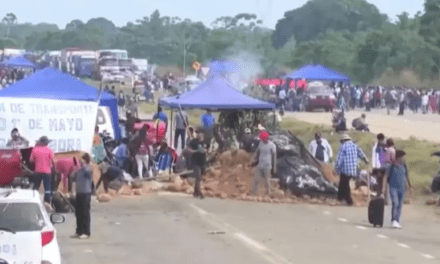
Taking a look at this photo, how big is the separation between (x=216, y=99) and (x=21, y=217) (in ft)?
67.1

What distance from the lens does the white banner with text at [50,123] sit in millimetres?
28859

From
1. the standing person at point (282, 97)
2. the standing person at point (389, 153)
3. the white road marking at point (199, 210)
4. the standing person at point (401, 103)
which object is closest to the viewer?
the white road marking at point (199, 210)

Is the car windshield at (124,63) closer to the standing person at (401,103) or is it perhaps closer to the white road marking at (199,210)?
the standing person at (401,103)

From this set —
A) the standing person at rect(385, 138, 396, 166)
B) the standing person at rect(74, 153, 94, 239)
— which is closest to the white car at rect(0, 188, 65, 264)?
the standing person at rect(74, 153, 94, 239)

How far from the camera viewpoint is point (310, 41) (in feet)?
407

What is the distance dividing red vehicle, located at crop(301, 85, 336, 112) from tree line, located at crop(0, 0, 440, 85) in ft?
56.1

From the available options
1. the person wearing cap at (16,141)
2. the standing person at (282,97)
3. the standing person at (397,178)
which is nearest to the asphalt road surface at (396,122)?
the standing person at (282,97)

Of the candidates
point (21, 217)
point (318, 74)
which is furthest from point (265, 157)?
point (318, 74)

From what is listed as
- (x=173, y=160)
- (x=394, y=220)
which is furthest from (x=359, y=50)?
(x=394, y=220)

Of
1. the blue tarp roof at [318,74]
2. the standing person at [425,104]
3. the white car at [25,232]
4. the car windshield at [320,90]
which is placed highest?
the white car at [25,232]

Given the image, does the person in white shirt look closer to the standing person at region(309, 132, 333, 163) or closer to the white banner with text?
the standing person at region(309, 132, 333, 163)

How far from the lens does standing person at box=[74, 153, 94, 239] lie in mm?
22844

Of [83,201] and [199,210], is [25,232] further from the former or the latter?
[199,210]

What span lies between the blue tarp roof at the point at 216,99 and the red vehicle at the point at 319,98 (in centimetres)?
3764
